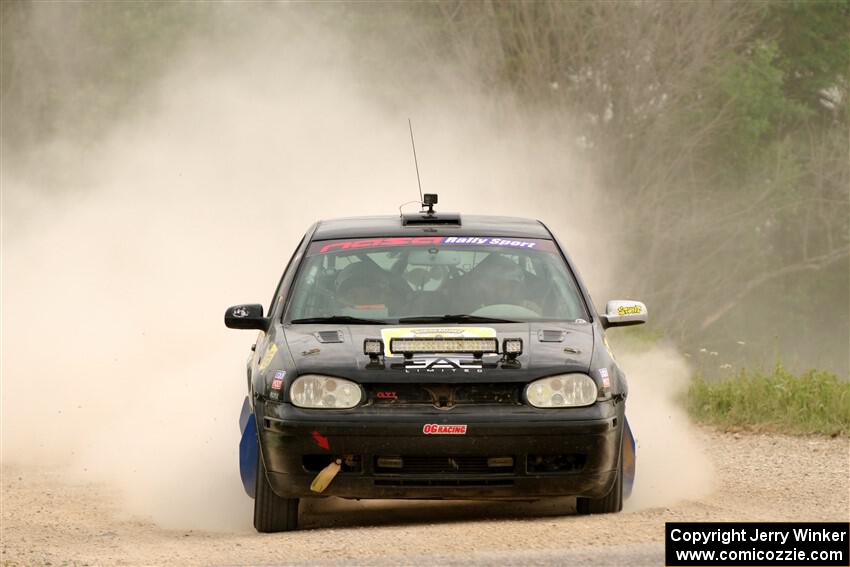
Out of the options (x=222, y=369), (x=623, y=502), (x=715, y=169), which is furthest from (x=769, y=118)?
(x=623, y=502)

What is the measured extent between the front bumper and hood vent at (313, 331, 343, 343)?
0.47 meters

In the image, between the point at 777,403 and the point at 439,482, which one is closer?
the point at 439,482

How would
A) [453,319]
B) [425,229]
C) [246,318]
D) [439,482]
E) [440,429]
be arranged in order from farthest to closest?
[425,229] → [246,318] → [453,319] → [439,482] → [440,429]

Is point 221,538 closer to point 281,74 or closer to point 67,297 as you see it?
point 67,297

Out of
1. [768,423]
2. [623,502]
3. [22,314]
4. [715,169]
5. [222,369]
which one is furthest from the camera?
[715,169]

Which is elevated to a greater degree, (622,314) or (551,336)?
(551,336)

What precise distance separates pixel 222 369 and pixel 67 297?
5.71 metres

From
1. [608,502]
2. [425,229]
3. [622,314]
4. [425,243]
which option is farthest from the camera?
[425,229]

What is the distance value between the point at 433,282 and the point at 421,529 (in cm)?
165

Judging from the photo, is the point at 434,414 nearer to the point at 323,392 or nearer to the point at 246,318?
the point at 323,392

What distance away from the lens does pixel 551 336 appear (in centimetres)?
812

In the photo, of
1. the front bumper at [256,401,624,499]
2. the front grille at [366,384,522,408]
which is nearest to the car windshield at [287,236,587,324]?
the front grille at [366,384,522,408]

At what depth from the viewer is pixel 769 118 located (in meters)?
32.5

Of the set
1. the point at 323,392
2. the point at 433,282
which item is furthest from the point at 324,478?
the point at 433,282
